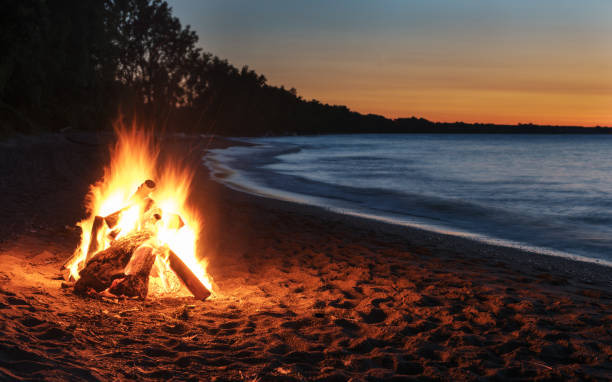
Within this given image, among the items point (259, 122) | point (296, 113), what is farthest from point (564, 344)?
point (296, 113)

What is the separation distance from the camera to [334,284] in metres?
6.08

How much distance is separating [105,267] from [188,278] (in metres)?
0.96

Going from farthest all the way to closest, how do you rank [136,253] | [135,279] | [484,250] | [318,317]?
[484,250]
[136,253]
[135,279]
[318,317]

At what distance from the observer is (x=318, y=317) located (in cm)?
484

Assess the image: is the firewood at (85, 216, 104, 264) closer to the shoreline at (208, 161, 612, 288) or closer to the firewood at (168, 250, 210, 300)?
the firewood at (168, 250, 210, 300)

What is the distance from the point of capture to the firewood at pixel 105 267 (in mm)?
5145

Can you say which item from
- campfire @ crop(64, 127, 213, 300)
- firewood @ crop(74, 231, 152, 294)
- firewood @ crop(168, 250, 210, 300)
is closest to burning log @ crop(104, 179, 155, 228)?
campfire @ crop(64, 127, 213, 300)

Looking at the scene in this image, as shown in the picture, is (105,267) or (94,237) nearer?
(105,267)

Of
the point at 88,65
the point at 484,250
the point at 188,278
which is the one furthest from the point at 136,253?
the point at 88,65

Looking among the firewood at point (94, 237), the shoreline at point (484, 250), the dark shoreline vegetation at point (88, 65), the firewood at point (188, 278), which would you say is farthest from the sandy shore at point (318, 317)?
the dark shoreline vegetation at point (88, 65)

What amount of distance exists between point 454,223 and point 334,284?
27.6 feet

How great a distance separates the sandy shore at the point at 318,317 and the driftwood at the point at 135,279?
0.16 meters

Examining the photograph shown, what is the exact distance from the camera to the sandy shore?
3662mm

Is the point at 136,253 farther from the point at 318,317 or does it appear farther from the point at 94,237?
the point at 318,317
